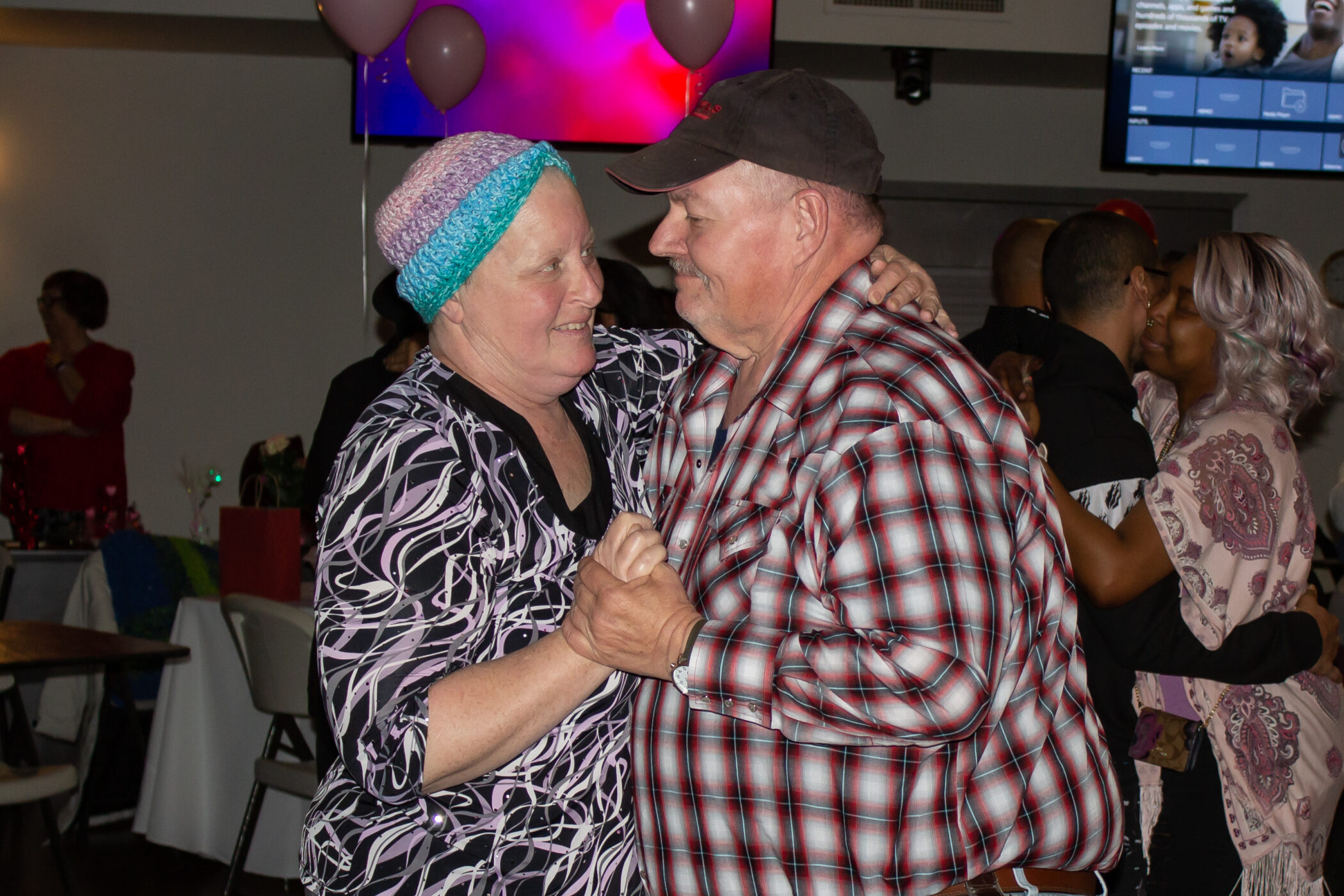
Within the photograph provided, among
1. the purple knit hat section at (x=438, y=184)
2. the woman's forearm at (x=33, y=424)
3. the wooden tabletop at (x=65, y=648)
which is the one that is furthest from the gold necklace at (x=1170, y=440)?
the woman's forearm at (x=33, y=424)

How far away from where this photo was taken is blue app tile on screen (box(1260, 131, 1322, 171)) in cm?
543

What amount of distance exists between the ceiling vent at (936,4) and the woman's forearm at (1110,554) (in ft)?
13.1

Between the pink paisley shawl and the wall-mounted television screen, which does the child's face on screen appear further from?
the pink paisley shawl

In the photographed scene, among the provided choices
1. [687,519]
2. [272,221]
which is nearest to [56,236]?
[272,221]

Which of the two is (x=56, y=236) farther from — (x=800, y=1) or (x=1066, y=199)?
(x=1066, y=199)

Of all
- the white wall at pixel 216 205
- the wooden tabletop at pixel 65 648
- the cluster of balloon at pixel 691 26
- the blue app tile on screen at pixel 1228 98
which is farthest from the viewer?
the white wall at pixel 216 205

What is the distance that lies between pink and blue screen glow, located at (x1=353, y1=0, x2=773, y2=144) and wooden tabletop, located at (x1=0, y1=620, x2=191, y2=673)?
299 centimetres

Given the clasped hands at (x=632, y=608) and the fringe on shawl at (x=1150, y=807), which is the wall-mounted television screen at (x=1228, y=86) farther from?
the clasped hands at (x=632, y=608)

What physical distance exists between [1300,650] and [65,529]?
4565mm

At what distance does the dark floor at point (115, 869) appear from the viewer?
Result: 12.2 ft

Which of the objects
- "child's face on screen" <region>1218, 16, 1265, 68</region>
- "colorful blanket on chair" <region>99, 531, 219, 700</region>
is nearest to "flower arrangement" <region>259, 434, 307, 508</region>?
"colorful blanket on chair" <region>99, 531, 219, 700</region>

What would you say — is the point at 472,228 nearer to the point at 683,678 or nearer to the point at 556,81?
the point at 683,678

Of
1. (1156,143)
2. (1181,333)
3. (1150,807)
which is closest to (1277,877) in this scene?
(1150,807)

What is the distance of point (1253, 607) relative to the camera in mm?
2084
